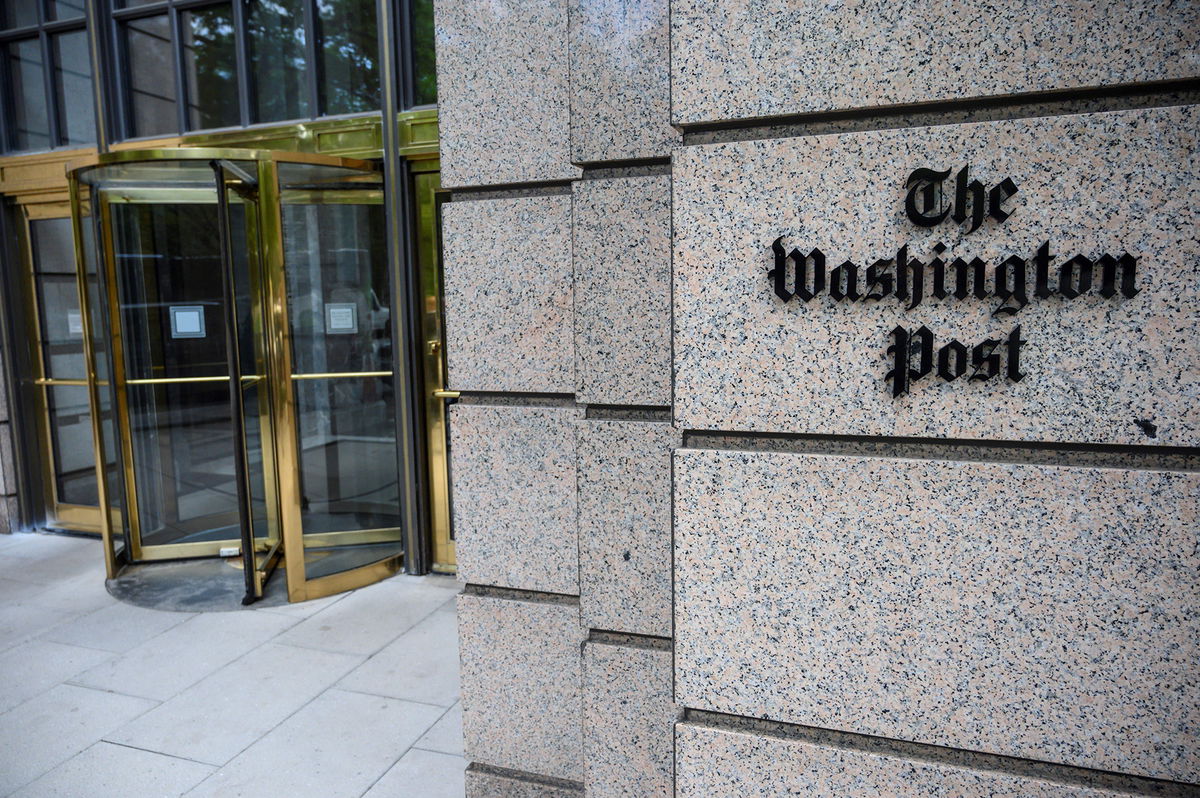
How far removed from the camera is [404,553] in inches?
244

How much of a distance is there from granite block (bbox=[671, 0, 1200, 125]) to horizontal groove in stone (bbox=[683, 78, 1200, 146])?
2 cm

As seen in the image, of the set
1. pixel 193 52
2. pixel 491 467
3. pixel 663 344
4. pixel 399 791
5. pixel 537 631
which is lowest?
pixel 399 791

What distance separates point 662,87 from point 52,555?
697 cm

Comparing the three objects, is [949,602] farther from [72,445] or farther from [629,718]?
[72,445]

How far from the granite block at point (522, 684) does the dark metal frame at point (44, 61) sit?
6.20 metres

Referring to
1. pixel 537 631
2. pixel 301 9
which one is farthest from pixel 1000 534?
pixel 301 9

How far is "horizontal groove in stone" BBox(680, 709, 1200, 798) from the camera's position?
1.67 metres

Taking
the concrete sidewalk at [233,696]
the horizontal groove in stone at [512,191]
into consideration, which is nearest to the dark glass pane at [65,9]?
the concrete sidewalk at [233,696]

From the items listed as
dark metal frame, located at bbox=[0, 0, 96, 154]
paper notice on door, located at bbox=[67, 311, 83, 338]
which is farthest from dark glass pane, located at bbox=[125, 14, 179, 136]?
paper notice on door, located at bbox=[67, 311, 83, 338]

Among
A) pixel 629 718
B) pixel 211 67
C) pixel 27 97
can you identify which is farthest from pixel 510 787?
pixel 27 97

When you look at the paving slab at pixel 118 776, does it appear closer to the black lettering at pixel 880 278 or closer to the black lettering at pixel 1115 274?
the black lettering at pixel 880 278

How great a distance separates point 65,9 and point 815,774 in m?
8.20

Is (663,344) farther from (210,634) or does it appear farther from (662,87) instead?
(210,634)

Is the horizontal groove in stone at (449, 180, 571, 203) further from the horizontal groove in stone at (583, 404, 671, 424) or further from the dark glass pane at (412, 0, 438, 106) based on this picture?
the dark glass pane at (412, 0, 438, 106)
